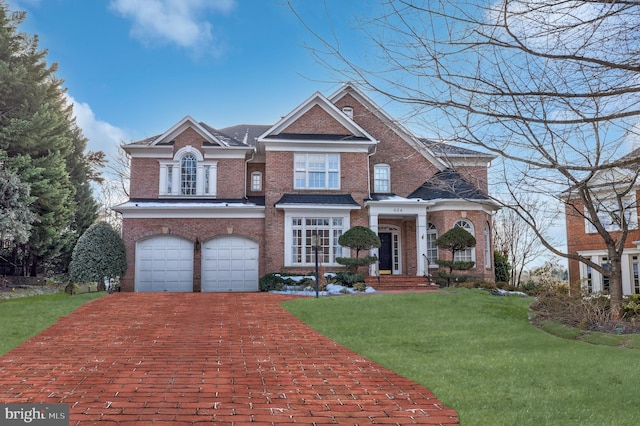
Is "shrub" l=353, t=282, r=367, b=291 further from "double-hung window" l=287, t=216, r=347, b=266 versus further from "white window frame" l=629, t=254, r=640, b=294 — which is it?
"white window frame" l=629, t=254, r=640, b=294

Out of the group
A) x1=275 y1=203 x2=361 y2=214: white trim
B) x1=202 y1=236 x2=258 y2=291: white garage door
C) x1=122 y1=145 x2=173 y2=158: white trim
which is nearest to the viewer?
x1=275 y1=203 x2=361 y2=214: white trim

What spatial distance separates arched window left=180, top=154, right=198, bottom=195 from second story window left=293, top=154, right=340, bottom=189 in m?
4.74

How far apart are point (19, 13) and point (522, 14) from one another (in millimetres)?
23595

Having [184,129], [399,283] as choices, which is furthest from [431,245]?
[184,129]

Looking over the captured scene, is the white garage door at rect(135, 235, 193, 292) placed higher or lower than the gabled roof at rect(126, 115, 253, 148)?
lower

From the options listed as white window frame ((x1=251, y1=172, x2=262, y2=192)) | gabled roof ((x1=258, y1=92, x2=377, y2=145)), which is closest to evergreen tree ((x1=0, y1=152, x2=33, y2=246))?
white window frame ((x1=251, y1=172, x2=262, y2=192))

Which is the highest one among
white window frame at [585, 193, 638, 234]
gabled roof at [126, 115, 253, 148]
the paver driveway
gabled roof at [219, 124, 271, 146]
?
gabled roof at [219, 124, 271, 146]

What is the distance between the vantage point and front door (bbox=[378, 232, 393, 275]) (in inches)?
886

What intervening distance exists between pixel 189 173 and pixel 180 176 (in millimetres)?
425

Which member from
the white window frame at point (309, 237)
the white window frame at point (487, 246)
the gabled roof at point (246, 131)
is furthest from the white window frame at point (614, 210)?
the gabled roof at point (246, 131)

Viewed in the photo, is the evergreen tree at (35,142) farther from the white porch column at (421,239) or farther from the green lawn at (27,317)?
the white porch column at (421,239)

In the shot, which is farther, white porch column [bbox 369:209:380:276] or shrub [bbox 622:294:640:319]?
white porch column [bbox 369:209:380:276]

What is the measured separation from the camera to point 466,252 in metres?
21.6

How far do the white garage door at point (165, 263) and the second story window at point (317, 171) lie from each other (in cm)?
570
